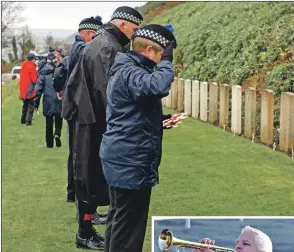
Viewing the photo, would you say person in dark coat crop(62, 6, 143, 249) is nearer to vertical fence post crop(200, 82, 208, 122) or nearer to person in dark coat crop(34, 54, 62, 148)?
person in dark coat crop(34, 54, 62, 148)

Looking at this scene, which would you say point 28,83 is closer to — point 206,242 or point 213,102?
point 213,102

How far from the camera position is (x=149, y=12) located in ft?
185

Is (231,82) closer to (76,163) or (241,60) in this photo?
(241,60)

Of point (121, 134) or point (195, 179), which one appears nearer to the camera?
point (121, 134)

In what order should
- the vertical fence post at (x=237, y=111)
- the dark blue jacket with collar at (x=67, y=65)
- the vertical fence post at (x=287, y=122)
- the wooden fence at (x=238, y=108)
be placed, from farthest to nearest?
1. the vertical fence post at (x=237, y=111)
2. the wooden fence at (x=238, y=108)
3. the vertical fence post at (x=287, y=122)
4. the dark blue jacket with collar at (x=67, y=65)

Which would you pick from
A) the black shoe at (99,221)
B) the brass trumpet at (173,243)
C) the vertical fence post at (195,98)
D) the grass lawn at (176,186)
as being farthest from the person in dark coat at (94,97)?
the vertical fence post at (195,98)

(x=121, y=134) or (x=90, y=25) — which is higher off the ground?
(x=90, y=25)

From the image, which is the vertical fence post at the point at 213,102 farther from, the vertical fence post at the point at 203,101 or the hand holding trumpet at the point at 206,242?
the hand holding trumpet at the point at 206,242

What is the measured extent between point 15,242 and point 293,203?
3301mm

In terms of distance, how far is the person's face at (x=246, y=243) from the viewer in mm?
5660

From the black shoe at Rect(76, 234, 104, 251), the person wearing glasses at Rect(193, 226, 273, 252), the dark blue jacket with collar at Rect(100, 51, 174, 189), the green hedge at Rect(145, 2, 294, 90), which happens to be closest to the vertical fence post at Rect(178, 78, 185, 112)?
the green hedge at Rect(145, 2, 294, 90)

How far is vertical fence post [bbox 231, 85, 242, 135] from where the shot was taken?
1573cm

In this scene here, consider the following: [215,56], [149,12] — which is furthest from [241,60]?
[149,12]

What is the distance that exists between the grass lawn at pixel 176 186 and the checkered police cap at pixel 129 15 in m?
2.08
